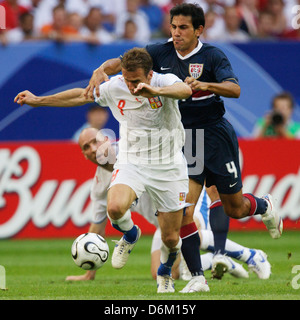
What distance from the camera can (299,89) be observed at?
15.3 metres

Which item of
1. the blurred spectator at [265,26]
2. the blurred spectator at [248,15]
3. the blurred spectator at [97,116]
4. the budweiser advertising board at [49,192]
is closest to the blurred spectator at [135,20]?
the blurred spectator at [248,15]

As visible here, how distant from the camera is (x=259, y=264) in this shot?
8773 mm

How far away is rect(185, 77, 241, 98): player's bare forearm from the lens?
6.64 metres

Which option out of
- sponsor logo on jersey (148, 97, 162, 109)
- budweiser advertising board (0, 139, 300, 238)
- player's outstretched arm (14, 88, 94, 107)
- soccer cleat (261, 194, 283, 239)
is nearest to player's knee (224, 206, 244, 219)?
soccer cleat (261, 194, 283, 239)

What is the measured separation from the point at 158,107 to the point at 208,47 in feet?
3.02

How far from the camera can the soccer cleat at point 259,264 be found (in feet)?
28.6

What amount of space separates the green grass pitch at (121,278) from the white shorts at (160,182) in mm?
844

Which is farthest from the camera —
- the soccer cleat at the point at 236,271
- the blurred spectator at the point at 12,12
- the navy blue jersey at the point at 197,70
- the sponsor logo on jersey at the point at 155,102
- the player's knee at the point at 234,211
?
the blurred spectator at the point at 12,12

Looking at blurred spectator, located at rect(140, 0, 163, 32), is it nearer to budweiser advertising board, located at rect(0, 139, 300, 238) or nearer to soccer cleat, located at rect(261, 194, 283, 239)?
budweiser advertising board, located at rect(0, 139, 300, 238)

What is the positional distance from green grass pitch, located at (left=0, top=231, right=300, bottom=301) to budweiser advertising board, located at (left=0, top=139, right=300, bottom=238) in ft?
0.89

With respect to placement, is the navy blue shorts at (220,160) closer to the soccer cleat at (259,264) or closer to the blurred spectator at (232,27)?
the soccer cleat at (259,264)

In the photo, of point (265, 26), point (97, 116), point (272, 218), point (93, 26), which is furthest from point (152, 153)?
point (265, 26)

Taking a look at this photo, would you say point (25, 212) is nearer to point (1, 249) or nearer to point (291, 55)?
point (1, 249)

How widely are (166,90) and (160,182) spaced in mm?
1061
